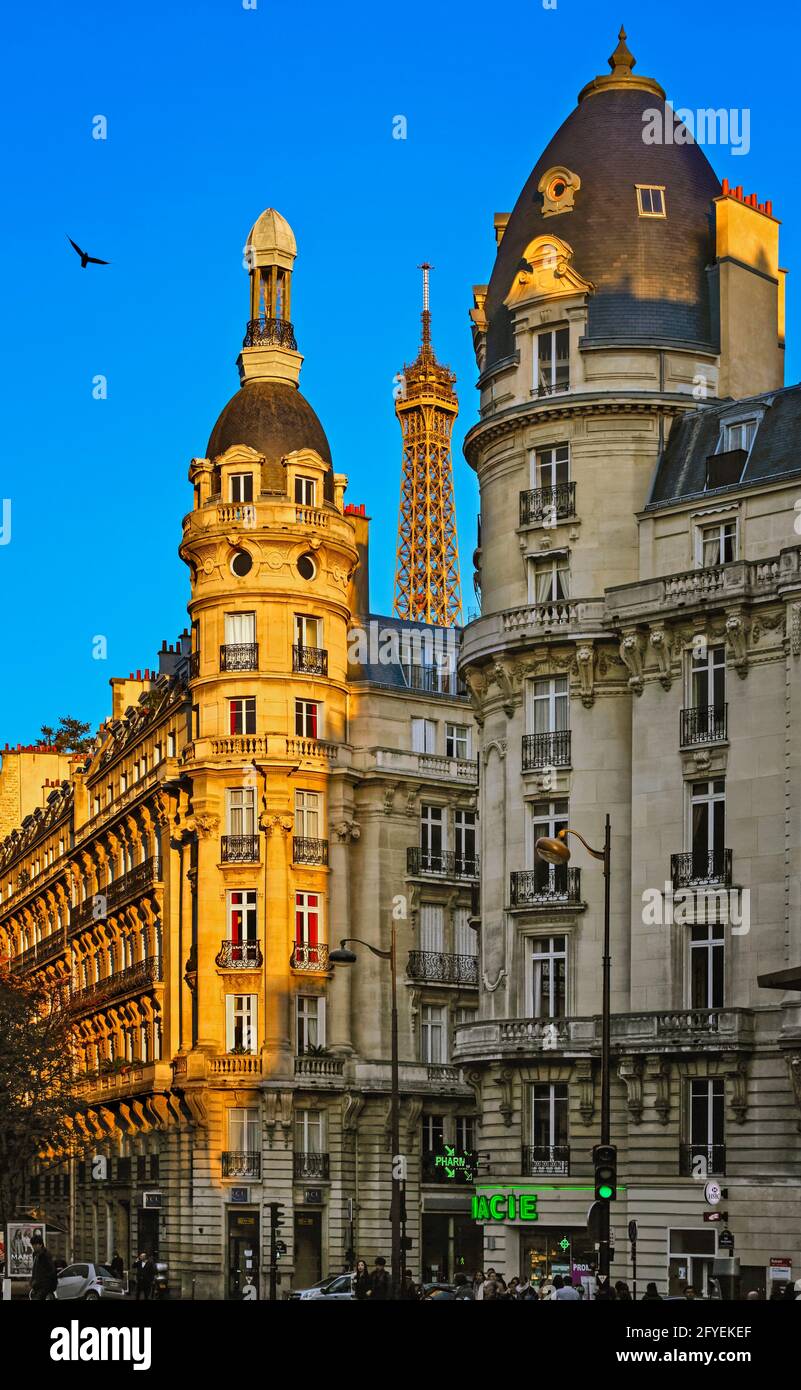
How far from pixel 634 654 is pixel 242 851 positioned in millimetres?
23882

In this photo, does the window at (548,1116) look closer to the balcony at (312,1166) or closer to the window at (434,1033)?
the balcony at (312,1166)

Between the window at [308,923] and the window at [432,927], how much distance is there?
171 inches

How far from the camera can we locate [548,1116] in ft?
204

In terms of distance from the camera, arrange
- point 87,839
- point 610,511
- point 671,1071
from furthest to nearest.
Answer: point 87,839
point 610,511
point 671,1071

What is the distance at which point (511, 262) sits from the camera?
68125 millimetres

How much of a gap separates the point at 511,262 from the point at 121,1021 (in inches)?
1532

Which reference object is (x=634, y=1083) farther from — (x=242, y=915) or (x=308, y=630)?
(x=308, y=630)

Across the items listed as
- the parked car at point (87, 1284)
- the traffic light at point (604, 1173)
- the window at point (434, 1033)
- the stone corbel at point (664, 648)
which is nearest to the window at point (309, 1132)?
the window at point (434, 1033)

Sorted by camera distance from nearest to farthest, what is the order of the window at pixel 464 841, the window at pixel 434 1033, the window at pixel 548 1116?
1. the window at pixel 548 1116
2. the window at pixel 434 1033
3. the window at pixel 464 841

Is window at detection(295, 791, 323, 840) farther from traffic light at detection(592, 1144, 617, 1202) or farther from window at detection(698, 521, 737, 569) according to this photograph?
traffic light at detection(592, 1144, 617, 1202)

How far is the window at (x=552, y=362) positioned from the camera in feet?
214
